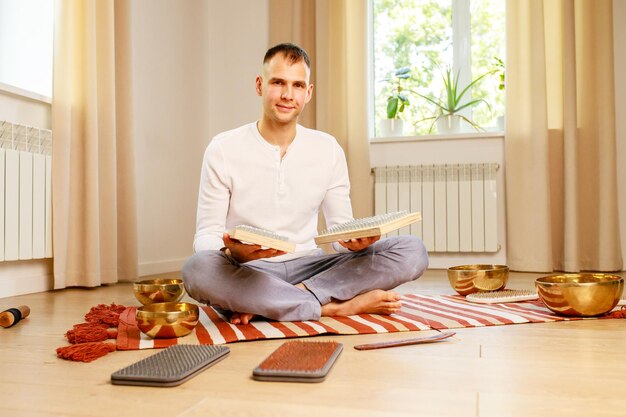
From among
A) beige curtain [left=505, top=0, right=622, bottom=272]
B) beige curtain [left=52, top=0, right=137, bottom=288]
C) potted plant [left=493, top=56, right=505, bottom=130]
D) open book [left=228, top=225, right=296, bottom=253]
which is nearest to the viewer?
open book [left=228, top=225, right=296, bottom=253]

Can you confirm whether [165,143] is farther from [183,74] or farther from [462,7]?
[462,7]

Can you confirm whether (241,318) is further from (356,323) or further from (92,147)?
(92,147)

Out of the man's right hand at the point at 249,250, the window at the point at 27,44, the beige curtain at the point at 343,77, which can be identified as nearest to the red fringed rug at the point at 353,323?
the man's right hand at the point at 249,250

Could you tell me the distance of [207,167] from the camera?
188cm

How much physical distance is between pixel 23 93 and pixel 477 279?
200 cm

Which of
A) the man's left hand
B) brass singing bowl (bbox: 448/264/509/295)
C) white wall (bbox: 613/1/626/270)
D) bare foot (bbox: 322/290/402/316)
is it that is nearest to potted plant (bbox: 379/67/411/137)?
white wall (bbox: 613/1/626/270)

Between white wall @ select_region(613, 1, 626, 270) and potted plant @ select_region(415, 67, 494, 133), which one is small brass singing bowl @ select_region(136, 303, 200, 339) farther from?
white wall @ select_region(613, 1, 626, 270)

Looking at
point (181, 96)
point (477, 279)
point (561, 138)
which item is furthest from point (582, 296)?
point (181, 96)

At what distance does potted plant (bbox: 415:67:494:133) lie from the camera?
386cm

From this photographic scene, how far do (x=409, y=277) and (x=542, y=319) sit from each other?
0.40 metres

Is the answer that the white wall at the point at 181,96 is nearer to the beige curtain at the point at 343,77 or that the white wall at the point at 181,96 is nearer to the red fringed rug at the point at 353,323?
the beige curtain at the point at 343,77

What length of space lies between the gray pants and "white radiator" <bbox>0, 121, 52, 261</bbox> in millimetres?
1155

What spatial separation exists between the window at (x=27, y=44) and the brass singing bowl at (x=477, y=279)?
2.01 meters

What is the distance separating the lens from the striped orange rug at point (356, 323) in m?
1.51
